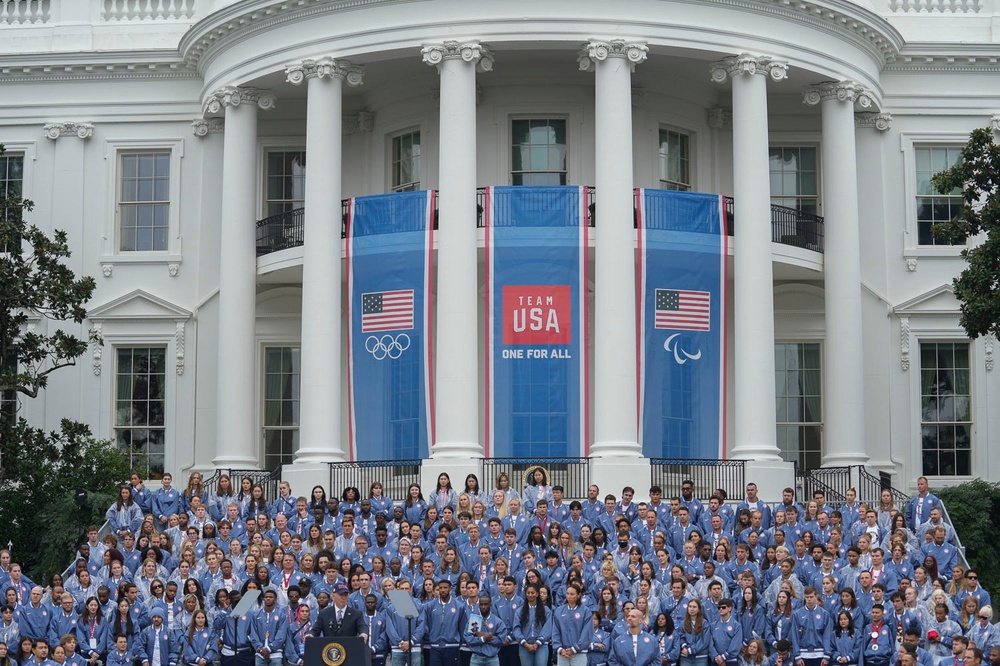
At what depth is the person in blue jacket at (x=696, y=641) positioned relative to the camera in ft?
74.6

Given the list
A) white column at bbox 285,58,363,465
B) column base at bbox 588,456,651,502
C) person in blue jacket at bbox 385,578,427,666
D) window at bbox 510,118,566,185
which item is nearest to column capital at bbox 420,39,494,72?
white column at bbox 285,58,363,465

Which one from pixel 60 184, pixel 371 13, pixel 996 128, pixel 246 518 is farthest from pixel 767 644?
pixel 60 184

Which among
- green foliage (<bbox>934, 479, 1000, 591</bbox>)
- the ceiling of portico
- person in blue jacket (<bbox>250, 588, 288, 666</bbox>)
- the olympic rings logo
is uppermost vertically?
the ceiling of portico

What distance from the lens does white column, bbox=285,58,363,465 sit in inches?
1235

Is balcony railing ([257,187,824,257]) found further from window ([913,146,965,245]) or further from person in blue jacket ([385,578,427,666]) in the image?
person in blue jacket ([385,578,427,666])

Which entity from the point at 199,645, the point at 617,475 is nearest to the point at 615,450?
the point at 617,475

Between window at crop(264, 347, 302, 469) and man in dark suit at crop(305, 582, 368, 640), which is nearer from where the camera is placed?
man in dark suit at crop(305, 582, 368, 640)

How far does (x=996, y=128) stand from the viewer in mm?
36062

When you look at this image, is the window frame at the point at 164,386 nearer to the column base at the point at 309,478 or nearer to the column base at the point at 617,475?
the column base at the point at 309,478

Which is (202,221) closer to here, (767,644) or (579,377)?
(579,377)

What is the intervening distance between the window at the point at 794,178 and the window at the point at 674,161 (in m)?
1.98

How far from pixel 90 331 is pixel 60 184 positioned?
13.3ft

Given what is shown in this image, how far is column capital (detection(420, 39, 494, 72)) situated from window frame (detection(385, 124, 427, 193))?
3.47 m

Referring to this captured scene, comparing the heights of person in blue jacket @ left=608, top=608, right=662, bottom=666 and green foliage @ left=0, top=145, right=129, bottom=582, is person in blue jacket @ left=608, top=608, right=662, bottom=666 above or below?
below
